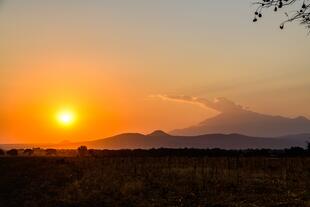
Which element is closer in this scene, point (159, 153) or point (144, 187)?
point (144, 187)

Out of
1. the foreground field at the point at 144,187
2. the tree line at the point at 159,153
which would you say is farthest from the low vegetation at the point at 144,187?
the tree line at the point at 159,153

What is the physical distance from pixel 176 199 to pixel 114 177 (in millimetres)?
7247

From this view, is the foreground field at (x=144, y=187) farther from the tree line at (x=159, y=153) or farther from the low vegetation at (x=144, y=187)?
the tree line at (x=159, y=153)

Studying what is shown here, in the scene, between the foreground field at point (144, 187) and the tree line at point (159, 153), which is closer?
the foreground field at point (144, 187)

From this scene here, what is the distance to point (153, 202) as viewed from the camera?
26.9 m

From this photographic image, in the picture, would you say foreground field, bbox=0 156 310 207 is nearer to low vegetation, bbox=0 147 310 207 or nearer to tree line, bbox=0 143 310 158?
low vegetation, bbox=0 147 310 207

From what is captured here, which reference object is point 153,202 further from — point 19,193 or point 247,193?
point 19,193

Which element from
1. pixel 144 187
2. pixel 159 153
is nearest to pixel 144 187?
pixel 144 187

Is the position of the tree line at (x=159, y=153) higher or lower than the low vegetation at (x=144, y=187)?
higher

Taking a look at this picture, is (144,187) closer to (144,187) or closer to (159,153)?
(144,187)

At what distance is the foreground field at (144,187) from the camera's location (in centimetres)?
2708

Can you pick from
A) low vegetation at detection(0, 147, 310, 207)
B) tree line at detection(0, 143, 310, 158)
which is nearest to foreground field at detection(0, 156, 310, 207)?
low vegetation at detection(0, 147, 310, 207)

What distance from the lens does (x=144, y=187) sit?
30.3m

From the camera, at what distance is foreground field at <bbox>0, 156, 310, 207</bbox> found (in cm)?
2708
